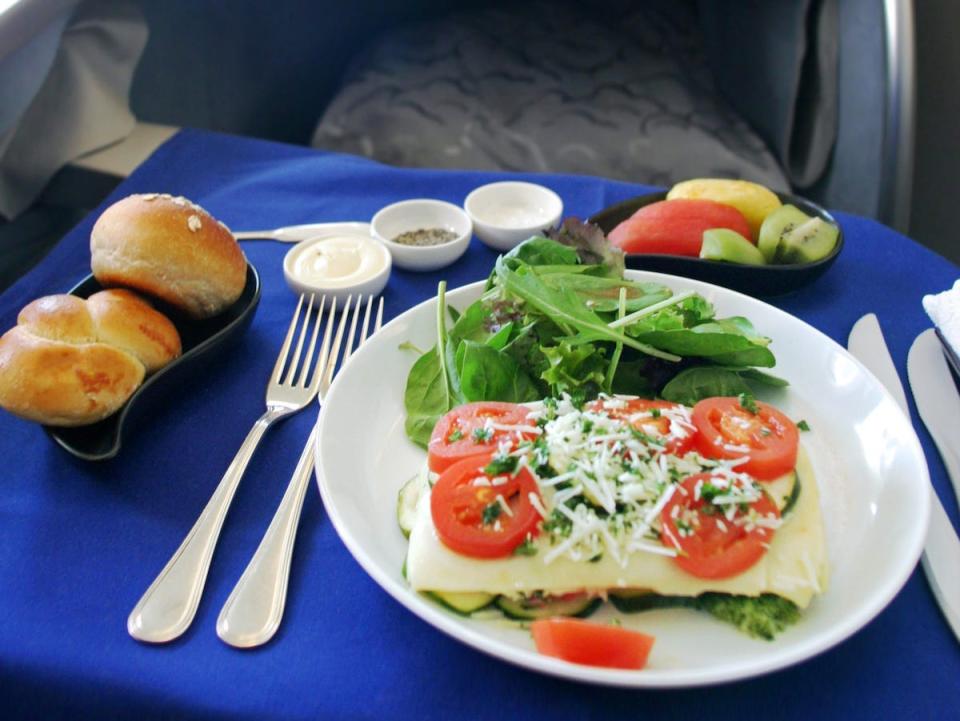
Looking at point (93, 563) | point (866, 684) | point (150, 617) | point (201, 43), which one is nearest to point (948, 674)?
point (866, 684)

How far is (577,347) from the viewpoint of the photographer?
124 centimetres

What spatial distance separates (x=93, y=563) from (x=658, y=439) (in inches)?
33.4

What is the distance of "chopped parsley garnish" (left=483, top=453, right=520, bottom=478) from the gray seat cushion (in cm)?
201

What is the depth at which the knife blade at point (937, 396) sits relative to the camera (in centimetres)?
121

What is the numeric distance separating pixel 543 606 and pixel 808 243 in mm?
1137

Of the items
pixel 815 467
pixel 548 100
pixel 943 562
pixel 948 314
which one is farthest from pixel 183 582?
Answer: pixel 548 100

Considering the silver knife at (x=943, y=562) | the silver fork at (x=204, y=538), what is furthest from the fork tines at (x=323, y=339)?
the silver knife at (x=943, y=562)

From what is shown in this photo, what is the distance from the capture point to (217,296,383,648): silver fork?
0.97 meters

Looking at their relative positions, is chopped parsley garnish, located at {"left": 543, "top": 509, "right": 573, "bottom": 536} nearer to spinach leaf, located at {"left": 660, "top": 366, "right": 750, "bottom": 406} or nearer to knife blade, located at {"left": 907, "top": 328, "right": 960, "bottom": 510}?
spinach leaf, located at {"left": 660, "top": 366, "right": 750, "bottom": 406}

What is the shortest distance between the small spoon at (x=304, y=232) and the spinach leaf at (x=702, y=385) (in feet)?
3.16

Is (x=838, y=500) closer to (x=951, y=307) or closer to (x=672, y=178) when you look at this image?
(x=951, y=307)

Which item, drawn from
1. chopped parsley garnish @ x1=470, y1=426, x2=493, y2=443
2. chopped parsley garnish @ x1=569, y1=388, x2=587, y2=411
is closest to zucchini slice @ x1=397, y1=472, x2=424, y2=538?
chopped parsley garnish @ x1=470, y1=426, x2=493, y2=443

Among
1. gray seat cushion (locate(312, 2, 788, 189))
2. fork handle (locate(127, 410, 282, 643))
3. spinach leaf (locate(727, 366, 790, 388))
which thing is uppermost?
spinach leaf (locate(727, 366, 790, 388))

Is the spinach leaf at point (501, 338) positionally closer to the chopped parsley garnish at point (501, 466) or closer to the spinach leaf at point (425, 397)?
the spinach leaf at point (425, 397)
